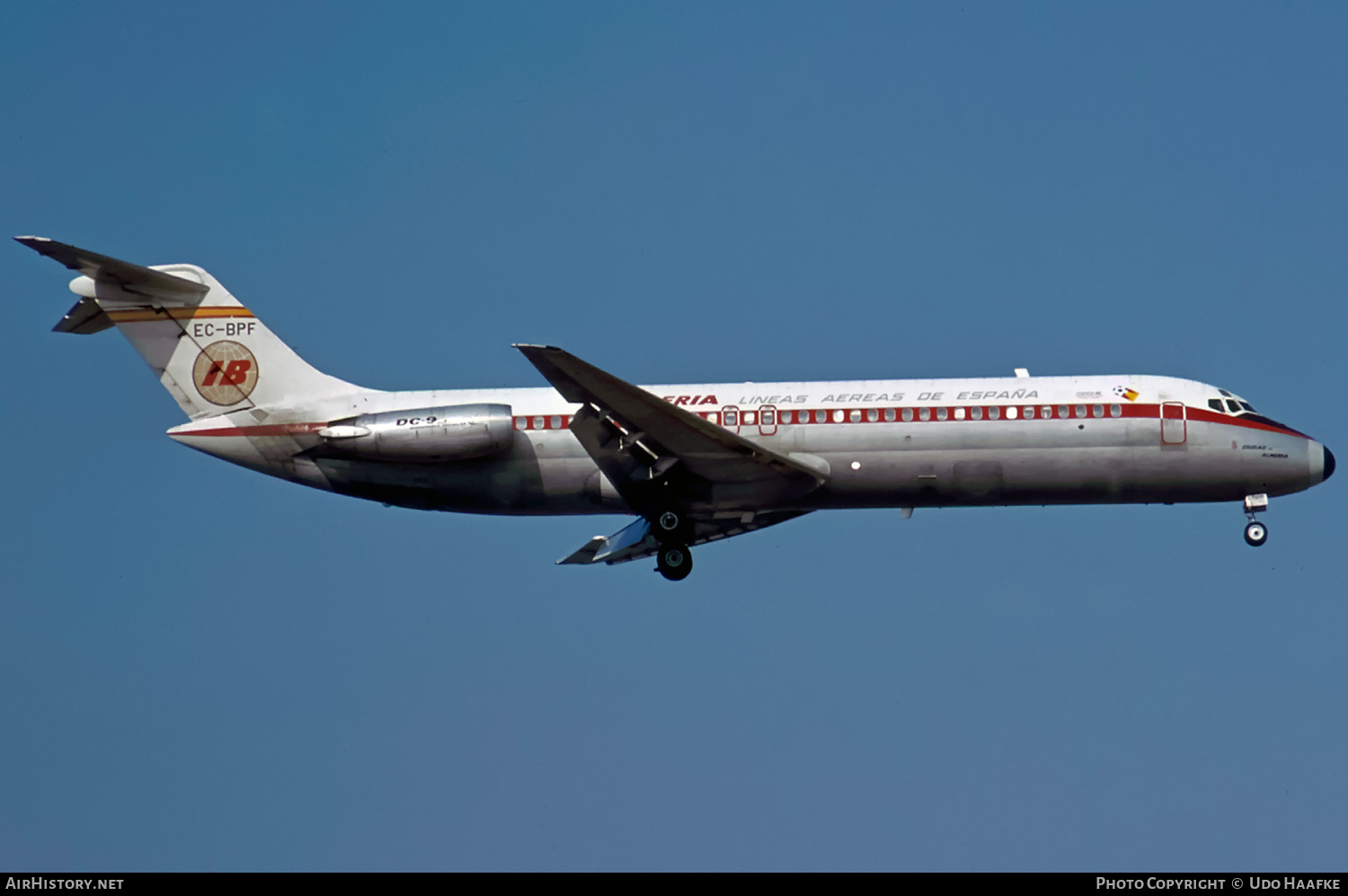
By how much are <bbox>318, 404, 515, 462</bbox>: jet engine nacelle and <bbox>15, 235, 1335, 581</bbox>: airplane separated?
34mm

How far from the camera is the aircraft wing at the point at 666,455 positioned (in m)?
30.1

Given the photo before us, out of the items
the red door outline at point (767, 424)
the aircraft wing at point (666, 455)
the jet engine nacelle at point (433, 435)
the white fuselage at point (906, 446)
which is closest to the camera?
the aircraft wing at point (666, 455)

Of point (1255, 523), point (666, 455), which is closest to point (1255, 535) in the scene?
point (1255, 523)

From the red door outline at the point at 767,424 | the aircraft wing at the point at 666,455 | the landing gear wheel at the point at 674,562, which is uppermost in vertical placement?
the red door outline at the point at 767,424

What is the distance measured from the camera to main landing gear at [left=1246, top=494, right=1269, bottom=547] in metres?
32.0

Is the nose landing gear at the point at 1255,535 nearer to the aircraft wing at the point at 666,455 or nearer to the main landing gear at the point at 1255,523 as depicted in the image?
the main landing gear at the point at 1255,523

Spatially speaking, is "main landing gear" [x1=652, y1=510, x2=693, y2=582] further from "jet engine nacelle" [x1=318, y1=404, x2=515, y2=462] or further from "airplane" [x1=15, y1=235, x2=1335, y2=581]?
"jet engine nacelle" [x1=318, y1=404, x2=515, y2=462]

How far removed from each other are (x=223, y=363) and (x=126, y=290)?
241 centimetres

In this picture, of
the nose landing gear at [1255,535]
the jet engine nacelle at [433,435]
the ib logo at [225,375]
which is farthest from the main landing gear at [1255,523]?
the ib logo at [225,375]

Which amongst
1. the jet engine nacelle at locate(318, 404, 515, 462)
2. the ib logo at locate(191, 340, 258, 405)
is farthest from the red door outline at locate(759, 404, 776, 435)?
the ib logo at locate(191, 340, 258, 405)

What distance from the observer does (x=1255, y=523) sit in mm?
32031

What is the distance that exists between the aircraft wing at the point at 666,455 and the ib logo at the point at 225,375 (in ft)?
22.3

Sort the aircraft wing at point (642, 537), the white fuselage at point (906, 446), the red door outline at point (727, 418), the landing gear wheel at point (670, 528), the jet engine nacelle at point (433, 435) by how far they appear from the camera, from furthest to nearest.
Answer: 1. the aircraft wing at point (642, 537)
2. the landing gear wheel at point (670, 528)
3. the red door outline at point (727, 418)
4. the white fuselage at point (906, 446)
5. the jet engine nacelle at point (433, 435)
